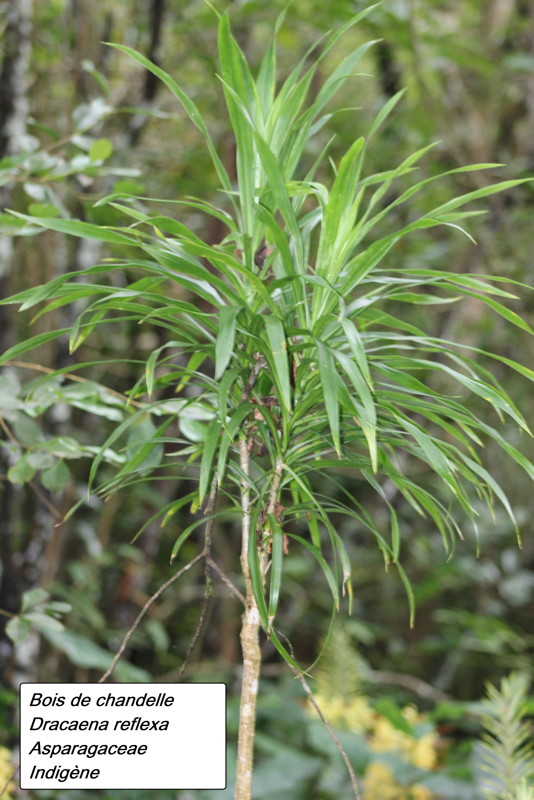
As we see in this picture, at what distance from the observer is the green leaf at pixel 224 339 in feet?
1.41

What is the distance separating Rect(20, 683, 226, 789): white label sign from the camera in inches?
23.3

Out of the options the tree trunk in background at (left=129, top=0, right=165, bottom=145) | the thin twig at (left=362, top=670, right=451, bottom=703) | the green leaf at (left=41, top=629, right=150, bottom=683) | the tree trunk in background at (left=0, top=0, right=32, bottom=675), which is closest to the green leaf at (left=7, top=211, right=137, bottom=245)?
the tree trunk in background at (left=0, top=0, right=32, bottom=675)

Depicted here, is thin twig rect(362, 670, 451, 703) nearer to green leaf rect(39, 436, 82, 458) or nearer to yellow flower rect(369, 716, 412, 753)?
yellow flower rect(369, 716, 412, 753)

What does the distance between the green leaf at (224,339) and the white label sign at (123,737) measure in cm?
38

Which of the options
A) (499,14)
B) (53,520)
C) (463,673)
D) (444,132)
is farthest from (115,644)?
(499,14)

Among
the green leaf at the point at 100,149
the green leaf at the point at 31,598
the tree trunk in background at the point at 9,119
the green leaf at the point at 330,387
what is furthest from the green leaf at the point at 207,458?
the tree trunk in background at the point at 9,119

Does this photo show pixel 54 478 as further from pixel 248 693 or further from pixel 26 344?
pixel 248 693

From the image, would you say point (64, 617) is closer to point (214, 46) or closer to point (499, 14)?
point (214, 46)

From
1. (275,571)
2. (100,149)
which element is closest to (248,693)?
(275,571)

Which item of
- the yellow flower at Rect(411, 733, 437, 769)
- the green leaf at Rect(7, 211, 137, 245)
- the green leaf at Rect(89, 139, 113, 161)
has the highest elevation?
the green leaf at Rect(89, 139, 113, 161)

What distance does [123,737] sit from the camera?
0.60 m

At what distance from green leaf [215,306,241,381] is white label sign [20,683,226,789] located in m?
0.38

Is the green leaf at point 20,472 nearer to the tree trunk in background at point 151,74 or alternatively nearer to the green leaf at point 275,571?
the green leaf at point 275,571

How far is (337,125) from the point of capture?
193cm
